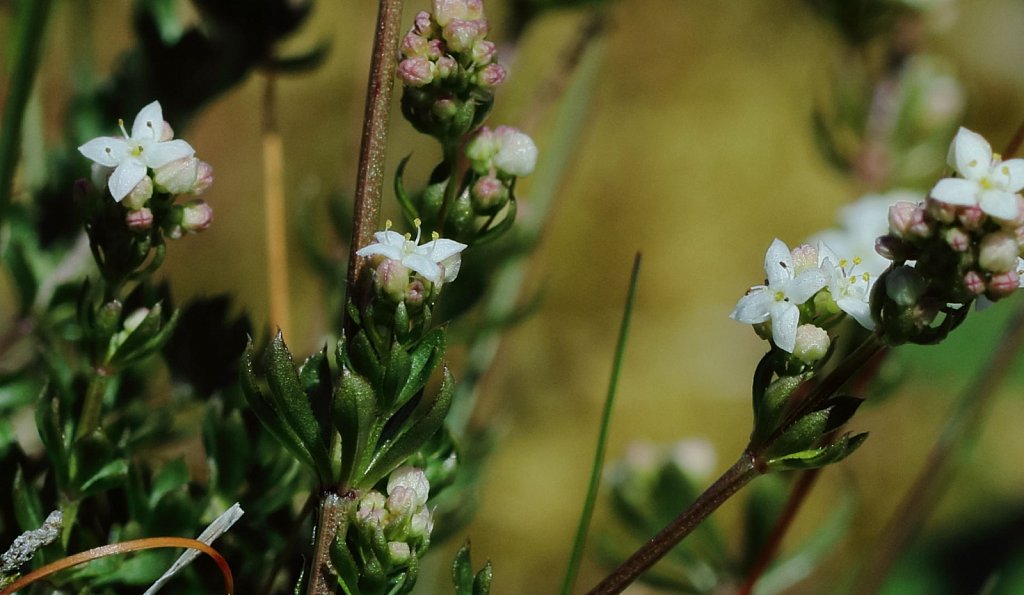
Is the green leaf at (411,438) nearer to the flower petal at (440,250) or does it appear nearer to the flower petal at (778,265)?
the flower petal at (440,250)

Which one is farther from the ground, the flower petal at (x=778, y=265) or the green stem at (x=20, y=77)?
the flower petal at (x=778, y=265)

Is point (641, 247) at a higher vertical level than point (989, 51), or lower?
lower

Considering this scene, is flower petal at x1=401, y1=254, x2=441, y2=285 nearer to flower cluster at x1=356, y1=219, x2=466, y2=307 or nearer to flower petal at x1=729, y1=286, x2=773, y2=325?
flower cluster at x1=356, y1=219, x2=466, y2=307

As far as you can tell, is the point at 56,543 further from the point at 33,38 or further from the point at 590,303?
the point at 590,303

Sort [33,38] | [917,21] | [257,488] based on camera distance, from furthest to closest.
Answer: [917,21]
[257,488]
[33,38]

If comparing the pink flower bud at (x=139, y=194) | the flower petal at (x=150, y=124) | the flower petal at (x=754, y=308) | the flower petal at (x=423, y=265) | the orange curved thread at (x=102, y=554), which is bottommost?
the orange curved thread at (x=102, y=554)

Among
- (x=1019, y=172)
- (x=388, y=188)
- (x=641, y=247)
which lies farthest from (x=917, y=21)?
(x=1019, y=172)

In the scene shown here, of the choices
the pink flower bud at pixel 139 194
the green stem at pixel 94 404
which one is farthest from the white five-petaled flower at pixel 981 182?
the green stem at pixel 94 404
